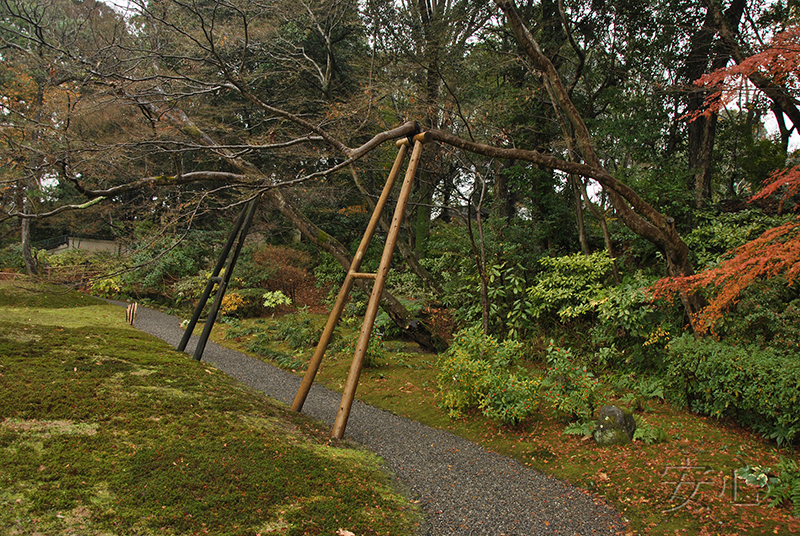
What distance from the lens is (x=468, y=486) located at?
12.0ft

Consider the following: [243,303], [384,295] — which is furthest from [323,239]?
[243,303]

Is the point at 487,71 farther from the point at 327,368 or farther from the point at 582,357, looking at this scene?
the point at 327,368

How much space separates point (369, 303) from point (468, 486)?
1792 millimetres

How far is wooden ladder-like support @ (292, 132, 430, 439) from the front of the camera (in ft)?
13.5

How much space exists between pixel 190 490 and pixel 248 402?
166 cm

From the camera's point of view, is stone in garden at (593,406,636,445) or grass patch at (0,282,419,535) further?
stone in garden at (593,406,636,445)

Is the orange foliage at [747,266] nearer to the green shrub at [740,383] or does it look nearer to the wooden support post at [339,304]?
the green shrub at [740,383]

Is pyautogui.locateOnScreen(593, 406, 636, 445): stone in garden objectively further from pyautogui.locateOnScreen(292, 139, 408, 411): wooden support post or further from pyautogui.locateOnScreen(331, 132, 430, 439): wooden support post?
pyautogui.locateOnScreen(292, 139, 408, 411): wooden support post

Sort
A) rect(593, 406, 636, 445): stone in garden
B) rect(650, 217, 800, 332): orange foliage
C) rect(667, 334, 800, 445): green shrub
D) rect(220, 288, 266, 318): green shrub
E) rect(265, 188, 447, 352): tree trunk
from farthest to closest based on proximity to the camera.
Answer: rect(220, 288, 266, 318): green shrub
rect(265, 188, 447, 352): tree trunk
rect(593, 406, 636, 445): stone in garden
rect(667, 334, 800, 445): green shrub
rect(650, 217, 800, 332): orange foliage

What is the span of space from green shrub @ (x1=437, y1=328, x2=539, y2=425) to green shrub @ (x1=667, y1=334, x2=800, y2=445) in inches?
76.8

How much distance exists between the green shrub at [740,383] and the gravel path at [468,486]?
2379 millimetres

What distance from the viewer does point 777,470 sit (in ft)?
12.3

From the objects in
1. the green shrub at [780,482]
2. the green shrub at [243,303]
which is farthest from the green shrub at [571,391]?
the green shrub at [243,303]

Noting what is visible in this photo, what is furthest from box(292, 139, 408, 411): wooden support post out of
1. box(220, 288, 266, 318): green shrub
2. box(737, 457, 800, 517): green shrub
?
box(220, 288, 266, 318): green shrub
